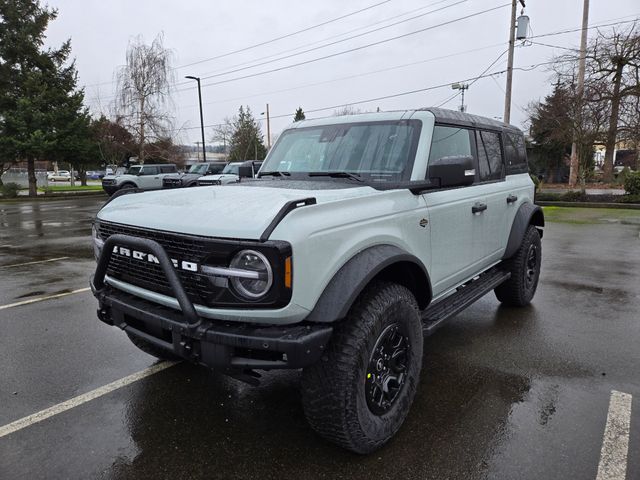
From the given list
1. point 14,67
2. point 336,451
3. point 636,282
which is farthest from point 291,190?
point 14,67

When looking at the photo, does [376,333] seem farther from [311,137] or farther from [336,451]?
[311,137]

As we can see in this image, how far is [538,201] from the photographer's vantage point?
1798 centimetres

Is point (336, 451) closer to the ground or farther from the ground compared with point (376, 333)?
closer to the ground

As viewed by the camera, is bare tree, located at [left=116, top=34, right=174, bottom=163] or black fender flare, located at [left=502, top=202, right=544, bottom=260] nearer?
black fender flare, located at [left=502, top=202, right=544, bottom=260]

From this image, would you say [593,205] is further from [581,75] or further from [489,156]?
[489,156]

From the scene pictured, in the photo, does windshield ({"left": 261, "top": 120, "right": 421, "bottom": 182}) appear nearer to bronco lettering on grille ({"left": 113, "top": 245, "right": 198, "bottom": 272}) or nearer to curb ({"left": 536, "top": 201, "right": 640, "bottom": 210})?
bronco lettering on grille ({"left": 113, "top": 245, "right": 198, "bottom": 272})

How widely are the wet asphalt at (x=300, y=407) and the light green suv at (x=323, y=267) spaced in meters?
0.34

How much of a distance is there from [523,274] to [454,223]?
192 centimetres

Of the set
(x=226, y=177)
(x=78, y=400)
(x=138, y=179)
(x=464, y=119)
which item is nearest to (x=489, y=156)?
(x=464, y=119)

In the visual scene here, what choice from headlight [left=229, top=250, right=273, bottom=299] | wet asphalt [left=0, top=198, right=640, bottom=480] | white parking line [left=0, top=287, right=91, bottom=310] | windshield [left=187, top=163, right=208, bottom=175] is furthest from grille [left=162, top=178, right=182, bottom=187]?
headlight [left=229, top=250, right=273, bottom=299]

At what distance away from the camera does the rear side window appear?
15.8 feet

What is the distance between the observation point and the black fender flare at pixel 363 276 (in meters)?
2.20

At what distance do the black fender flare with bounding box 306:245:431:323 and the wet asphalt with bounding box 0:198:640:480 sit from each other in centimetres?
89

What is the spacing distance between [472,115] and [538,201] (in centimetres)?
1548
